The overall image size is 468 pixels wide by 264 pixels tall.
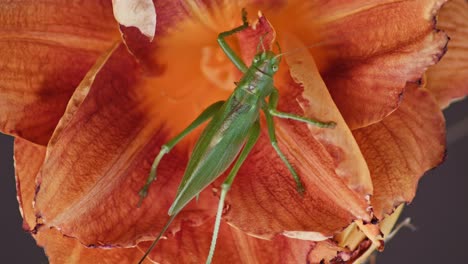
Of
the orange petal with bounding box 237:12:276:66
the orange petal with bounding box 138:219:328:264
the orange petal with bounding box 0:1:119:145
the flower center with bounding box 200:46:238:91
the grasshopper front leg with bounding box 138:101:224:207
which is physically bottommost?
the orange petal with bounding box 138:219:328:264

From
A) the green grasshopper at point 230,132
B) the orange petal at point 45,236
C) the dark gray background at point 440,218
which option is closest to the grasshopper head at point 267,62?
the green grasshopper at point 230,132

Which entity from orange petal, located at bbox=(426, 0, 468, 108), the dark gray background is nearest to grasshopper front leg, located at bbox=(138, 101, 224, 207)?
orange petal, located at bbox=(426, 0, 468, 108)

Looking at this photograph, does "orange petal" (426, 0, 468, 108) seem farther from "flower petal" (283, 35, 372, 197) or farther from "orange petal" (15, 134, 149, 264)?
"orange petal" (15, 134, 149, 264)

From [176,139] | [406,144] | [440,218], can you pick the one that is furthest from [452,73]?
[440,218]

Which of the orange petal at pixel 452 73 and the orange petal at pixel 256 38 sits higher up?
the orange petal at pixel 256 38

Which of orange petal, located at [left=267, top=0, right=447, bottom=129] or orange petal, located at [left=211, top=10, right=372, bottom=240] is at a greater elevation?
orange petal, located at [left=267, top=0, right=447, bottom=129]

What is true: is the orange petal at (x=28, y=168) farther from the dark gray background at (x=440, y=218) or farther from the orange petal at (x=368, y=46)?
the dark gray background at (x=440, y=218)

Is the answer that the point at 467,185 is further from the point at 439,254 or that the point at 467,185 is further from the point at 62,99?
the point at 62,99
